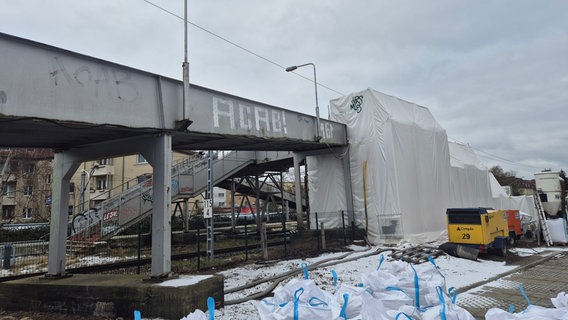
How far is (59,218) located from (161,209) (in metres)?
3.38

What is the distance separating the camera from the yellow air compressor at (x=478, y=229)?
45.2 ft

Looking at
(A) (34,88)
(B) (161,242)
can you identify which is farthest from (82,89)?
(B) (161,242)

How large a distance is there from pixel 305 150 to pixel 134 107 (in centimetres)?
1316

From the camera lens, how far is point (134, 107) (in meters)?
7.97

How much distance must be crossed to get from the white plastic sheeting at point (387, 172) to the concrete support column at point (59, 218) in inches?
532

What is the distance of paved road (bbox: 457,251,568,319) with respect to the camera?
770 cm

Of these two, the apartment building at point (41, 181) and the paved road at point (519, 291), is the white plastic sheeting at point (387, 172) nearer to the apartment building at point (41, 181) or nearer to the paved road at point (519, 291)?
the paved road at point (519, 291)

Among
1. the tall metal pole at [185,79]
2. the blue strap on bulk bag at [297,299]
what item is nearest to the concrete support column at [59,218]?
the tall metal pole at [185,79]

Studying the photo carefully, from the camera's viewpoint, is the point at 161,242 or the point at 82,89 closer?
the point at 82,89

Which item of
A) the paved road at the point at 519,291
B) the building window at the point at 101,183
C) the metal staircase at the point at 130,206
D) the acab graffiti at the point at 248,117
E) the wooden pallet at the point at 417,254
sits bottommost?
the paved road at the point at 519,291

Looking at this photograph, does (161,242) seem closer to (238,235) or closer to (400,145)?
(400,145)

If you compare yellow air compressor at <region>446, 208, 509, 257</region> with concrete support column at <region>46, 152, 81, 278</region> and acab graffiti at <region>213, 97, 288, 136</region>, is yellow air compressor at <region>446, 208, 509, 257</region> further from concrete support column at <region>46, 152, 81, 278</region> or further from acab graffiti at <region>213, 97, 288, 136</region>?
concrete support column at <region>46, 152, 81, 278</region>

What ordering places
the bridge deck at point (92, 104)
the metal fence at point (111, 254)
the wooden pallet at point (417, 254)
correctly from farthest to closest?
the metal fence at point (111, 254) → the wooden pallet at point (417, 254) → the bridge deck at point (92, 104)

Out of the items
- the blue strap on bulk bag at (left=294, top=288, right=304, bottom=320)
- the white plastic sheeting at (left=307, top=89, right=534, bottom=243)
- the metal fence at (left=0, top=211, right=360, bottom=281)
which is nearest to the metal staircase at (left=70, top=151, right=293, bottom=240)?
the metal fence at (left=0, top=211, right=360, bottom=281)
